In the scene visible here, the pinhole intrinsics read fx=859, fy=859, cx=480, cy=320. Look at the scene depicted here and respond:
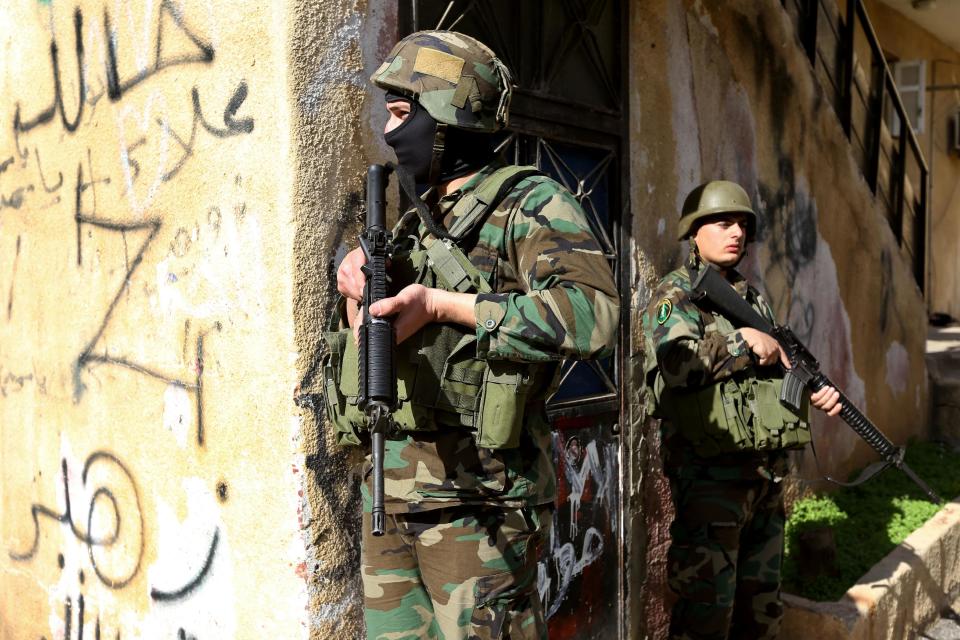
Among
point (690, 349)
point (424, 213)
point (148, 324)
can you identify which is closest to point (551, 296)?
point (424, 213)

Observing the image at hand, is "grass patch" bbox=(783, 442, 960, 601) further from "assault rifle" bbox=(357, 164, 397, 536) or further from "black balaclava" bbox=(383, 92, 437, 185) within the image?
"black balaclava" bbox=(383, 92, 437, 185)

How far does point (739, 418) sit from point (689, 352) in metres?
0.27

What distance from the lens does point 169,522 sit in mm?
2496

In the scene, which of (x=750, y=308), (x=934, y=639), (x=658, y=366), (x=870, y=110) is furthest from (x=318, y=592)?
(x=870, y=110)

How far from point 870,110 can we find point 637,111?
3.10 meters

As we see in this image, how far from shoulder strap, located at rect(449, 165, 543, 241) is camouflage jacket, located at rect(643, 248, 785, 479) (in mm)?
1103

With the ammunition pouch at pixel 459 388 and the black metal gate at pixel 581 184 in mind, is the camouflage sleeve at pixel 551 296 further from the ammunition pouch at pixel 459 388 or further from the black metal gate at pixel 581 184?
the black metal gate at pixel 581 184

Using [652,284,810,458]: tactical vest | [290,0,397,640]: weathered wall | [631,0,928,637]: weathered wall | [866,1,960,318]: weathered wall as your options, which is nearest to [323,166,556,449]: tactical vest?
[290,0,397,640]: weathered wall

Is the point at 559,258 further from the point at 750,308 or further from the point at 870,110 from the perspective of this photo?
the point at 870,110

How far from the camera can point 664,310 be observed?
2.78 m

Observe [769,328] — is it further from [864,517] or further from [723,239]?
[864,517]

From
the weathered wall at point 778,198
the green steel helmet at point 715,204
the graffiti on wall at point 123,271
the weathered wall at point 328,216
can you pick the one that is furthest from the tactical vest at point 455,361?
the weathered wall at point 778,198

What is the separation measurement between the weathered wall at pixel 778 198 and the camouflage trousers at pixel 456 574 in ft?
5.36

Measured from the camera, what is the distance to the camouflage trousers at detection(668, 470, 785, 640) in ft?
9.27
